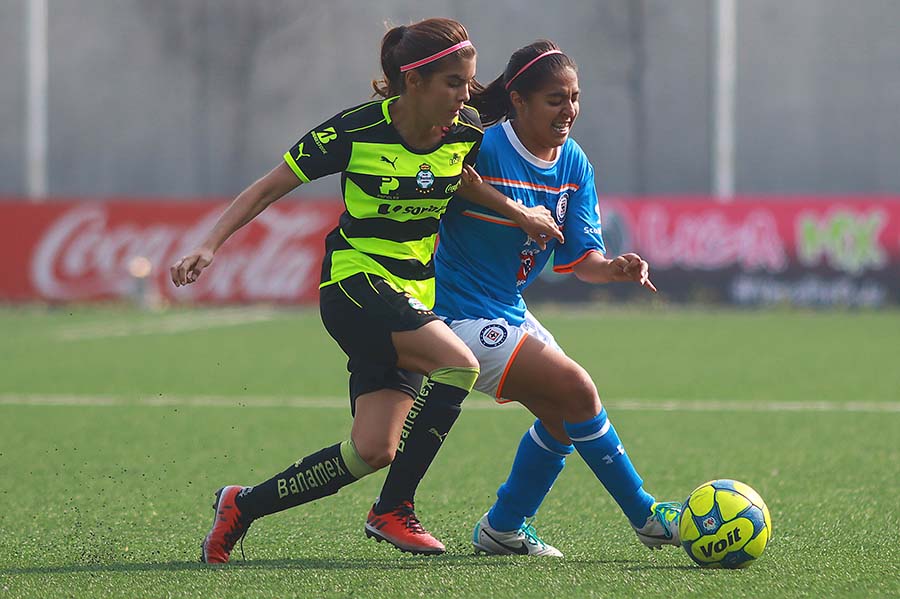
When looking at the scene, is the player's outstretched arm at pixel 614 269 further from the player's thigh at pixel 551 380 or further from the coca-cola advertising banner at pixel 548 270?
the coca-cola advertising banner at pixel 548 270

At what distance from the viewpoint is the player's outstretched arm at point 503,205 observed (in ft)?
16.0

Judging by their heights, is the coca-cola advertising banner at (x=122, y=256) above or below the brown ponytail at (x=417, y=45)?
below

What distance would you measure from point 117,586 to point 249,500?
2.03 ft

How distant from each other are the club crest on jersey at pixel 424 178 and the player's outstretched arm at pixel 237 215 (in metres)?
0.40

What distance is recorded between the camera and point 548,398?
4.91 m

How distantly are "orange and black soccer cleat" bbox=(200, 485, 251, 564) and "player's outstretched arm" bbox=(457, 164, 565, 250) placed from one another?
1.33 meters

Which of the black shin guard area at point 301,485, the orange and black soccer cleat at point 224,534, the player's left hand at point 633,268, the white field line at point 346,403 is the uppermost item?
the player's left hand at point 633,268

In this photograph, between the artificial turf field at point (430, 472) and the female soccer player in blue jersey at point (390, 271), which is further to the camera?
the female soccer player in blue jersey at point (390, 271)

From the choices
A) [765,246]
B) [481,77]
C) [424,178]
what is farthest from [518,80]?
[481,77]

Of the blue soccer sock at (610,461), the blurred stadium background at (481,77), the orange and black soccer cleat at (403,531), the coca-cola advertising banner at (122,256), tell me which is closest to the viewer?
the orange and black soccer cleat at (403,531)

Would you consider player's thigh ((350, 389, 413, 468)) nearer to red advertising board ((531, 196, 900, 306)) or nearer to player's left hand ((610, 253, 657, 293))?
player's left hand ((610, 253, 657, 293))

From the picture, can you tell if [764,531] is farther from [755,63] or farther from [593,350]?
[755,63]

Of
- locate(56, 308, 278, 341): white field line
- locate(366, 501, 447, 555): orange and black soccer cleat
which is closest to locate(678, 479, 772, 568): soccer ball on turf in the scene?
locate(366, 501, 447, 555): orange and black soccer cleat

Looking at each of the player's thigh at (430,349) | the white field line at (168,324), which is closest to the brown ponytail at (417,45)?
the player's thigh at (430,349)
